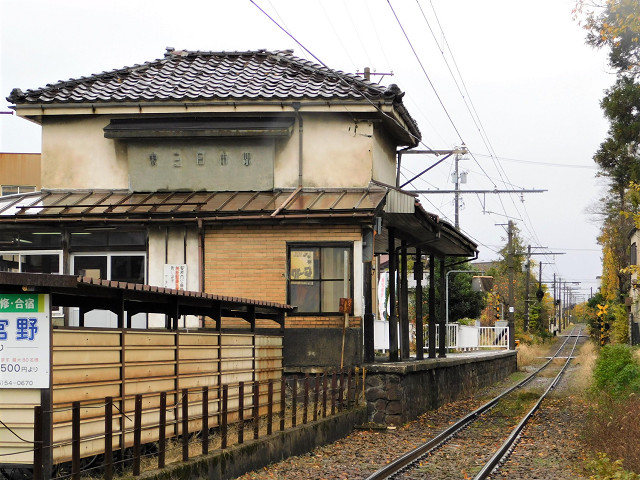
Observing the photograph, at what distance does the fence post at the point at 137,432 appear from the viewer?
995 centimetres

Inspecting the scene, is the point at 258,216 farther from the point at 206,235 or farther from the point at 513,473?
the point at 513,473

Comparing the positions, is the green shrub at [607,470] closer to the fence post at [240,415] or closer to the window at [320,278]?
the fence post at [240,415]

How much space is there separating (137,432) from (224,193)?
1087cm

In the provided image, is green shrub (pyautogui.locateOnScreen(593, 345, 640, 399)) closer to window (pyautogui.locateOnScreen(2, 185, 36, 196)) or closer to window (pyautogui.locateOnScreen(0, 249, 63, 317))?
window (pyautogui.locateOnScreen(0, 249, 63, 317))

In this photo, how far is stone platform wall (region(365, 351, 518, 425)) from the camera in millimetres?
18797

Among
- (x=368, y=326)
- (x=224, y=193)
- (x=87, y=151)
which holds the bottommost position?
(x=368, y=326)

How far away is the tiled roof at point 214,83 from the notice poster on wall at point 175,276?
143 inches

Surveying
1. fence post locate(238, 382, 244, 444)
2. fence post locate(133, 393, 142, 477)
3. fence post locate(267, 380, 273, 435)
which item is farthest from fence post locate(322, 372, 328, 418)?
fence post locate(133, 393, 142, 477)

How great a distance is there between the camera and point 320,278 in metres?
19.2

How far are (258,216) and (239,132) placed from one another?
8.02 ft

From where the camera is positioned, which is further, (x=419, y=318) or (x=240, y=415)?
(x=419, y=318)

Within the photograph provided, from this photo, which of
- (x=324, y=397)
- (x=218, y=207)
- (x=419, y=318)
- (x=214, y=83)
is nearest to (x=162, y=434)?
(x=324, y=397)

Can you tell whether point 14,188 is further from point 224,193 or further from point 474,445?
point 474,445

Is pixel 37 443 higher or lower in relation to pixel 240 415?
higher
